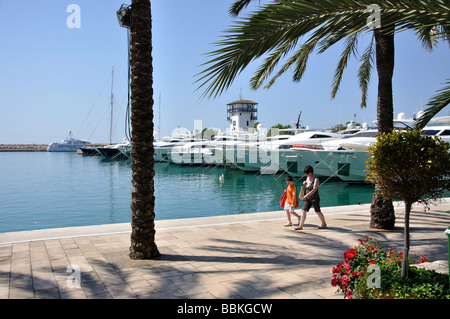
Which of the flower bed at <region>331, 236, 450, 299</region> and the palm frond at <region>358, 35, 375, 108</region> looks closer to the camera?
the flower bed at <region>331, 236, 450, 299</region>

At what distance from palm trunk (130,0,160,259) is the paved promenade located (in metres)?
0.45

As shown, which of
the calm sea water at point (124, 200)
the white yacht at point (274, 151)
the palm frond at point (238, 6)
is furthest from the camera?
the white yacht at point (274, 151)

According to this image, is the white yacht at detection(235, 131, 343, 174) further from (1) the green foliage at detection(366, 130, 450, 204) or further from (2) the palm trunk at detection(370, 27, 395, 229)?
(1) the green foliage at detection(366, 130, 450, 204)

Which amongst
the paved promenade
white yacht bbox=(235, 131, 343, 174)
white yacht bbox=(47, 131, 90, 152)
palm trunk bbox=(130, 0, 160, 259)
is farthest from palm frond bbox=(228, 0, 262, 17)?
white yacht bbox=(47, 131, 90, 152)

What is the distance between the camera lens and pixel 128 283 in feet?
16.0

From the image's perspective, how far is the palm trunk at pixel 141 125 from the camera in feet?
19.6

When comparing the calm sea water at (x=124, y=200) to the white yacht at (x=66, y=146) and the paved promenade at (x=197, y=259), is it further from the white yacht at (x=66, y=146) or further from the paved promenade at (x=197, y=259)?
the white yacht at (x=66, y=146)

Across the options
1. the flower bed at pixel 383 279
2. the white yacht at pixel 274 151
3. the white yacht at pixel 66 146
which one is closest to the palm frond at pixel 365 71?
the flower bed at pixel 383 279

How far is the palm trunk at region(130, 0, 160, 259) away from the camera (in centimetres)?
599

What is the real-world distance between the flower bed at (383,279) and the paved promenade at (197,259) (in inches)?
29.1

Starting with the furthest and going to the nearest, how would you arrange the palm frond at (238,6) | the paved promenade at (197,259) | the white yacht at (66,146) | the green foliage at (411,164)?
the white yacht at (66,146), the palm frond at (238,6), the paved promenade at (197,259), the green foliage at (411,164)

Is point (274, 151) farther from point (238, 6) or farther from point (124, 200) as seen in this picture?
point (238, 6)

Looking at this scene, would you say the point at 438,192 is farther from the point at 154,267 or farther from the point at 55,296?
the point at 55,296
